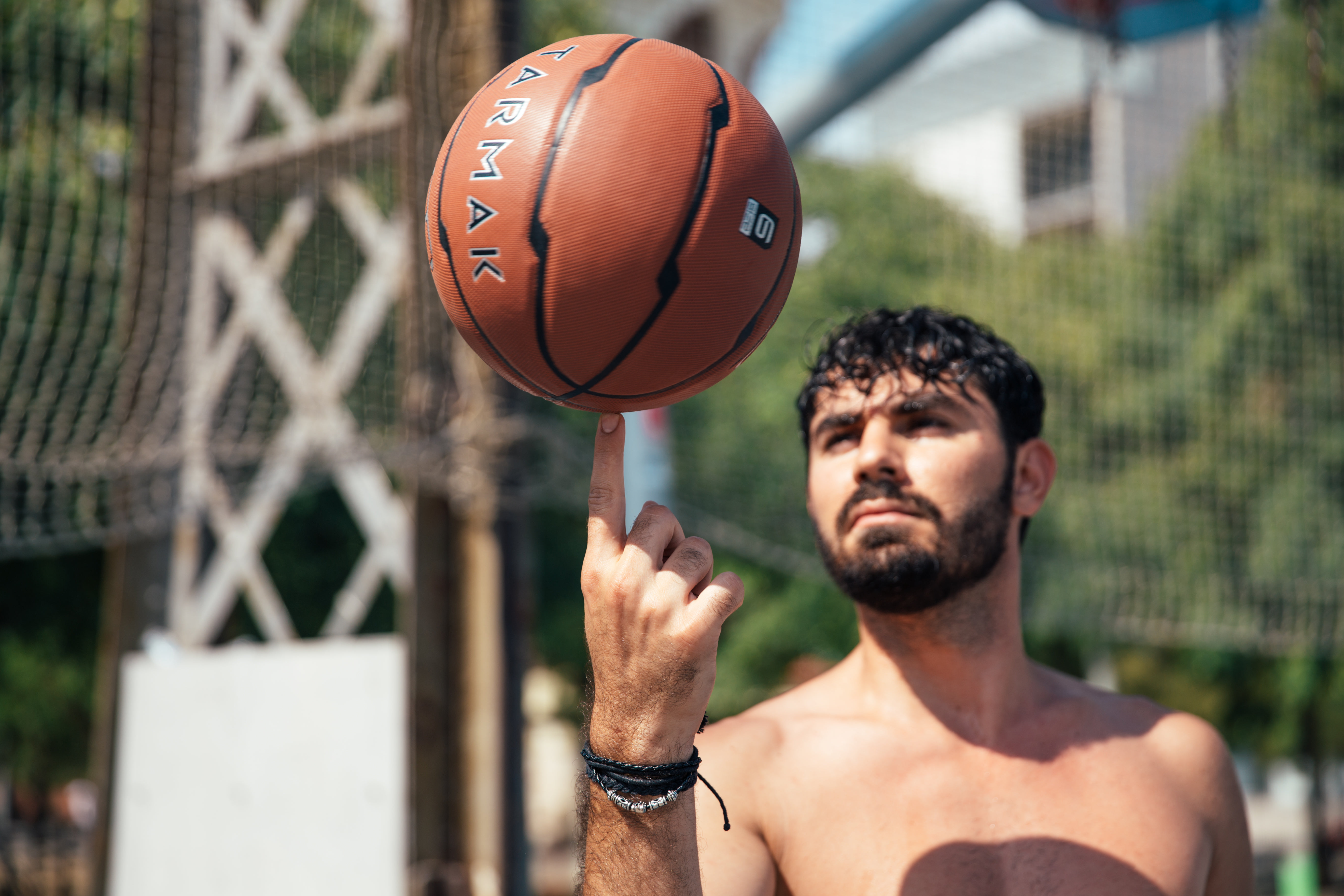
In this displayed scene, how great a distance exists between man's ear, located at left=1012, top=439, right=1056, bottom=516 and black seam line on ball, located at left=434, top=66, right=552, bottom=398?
1.01 m

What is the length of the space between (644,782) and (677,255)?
77 centimetres

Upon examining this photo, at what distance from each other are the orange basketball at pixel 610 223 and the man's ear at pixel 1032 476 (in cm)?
75

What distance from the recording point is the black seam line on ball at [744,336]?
1.95m

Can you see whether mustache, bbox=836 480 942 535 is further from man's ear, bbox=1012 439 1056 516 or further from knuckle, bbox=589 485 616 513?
knuckle, bbox=589 485 616 513

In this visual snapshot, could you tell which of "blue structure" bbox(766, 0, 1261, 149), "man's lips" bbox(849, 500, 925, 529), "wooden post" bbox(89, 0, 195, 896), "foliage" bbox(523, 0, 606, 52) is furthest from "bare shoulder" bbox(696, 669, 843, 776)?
"foliage" bbox(523, 0, 606, 52)

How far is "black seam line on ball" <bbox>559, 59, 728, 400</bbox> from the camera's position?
5.98 feet

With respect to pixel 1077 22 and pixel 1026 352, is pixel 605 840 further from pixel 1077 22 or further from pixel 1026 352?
pixel 1026 352

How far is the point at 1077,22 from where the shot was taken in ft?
19.4

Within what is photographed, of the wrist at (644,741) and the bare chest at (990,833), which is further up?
the wrist at (644,741)

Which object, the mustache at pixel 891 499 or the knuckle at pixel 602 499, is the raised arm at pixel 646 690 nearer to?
the knuckle at pixel 602 499

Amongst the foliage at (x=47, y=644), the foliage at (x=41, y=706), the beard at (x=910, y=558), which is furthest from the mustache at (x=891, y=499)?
the foliage at (x=41, y=706)

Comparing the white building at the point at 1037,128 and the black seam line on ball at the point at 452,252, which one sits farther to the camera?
the white building at the point at 1037,128

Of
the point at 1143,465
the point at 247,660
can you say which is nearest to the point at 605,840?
the point at 247,660

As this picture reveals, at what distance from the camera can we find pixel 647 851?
1630mm
